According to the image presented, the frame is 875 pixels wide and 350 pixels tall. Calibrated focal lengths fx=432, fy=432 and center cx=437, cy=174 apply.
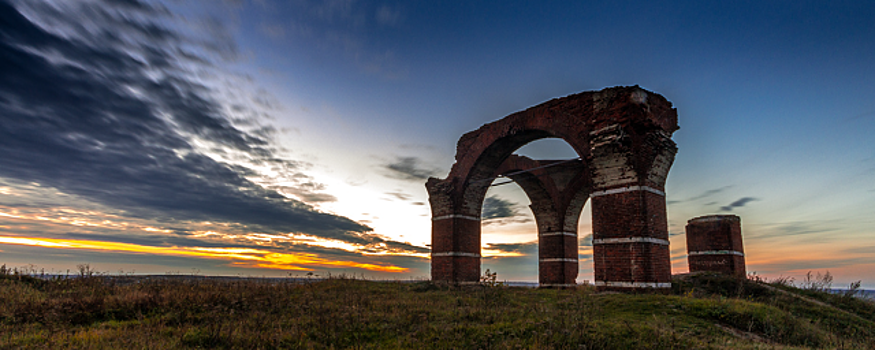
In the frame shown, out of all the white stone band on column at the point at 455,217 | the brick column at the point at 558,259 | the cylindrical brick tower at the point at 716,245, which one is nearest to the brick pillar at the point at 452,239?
the white stone band on column at the point at 455,217

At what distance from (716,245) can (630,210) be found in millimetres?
10521

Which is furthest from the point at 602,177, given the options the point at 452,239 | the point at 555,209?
the point at 555,209

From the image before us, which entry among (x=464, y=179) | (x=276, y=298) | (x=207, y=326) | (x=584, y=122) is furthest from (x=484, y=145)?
(x=207, y=326)

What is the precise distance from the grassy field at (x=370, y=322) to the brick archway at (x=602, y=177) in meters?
1.63

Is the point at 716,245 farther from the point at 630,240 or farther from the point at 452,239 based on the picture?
the point at 452,239

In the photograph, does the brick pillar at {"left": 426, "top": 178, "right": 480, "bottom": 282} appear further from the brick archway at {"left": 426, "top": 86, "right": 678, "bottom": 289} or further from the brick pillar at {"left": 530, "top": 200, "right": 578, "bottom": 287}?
the brick pillar at {"left": 530, "top": 200, "right": 578, "bottom": 287}

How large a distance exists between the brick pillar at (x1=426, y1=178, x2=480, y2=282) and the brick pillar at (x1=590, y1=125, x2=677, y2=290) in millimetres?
6504

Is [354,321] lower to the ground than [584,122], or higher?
lower

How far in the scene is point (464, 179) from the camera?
18703 mm

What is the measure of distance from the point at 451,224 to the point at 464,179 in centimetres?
202

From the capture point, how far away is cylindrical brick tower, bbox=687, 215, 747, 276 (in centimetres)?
1947

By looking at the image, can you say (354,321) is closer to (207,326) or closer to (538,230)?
(207,326)

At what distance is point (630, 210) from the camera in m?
12.5

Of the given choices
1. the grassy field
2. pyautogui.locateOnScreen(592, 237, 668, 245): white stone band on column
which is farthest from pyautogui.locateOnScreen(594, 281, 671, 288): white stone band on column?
pyautogui.locateOnScreen(592, 237, 668, 245): white stone band on column
